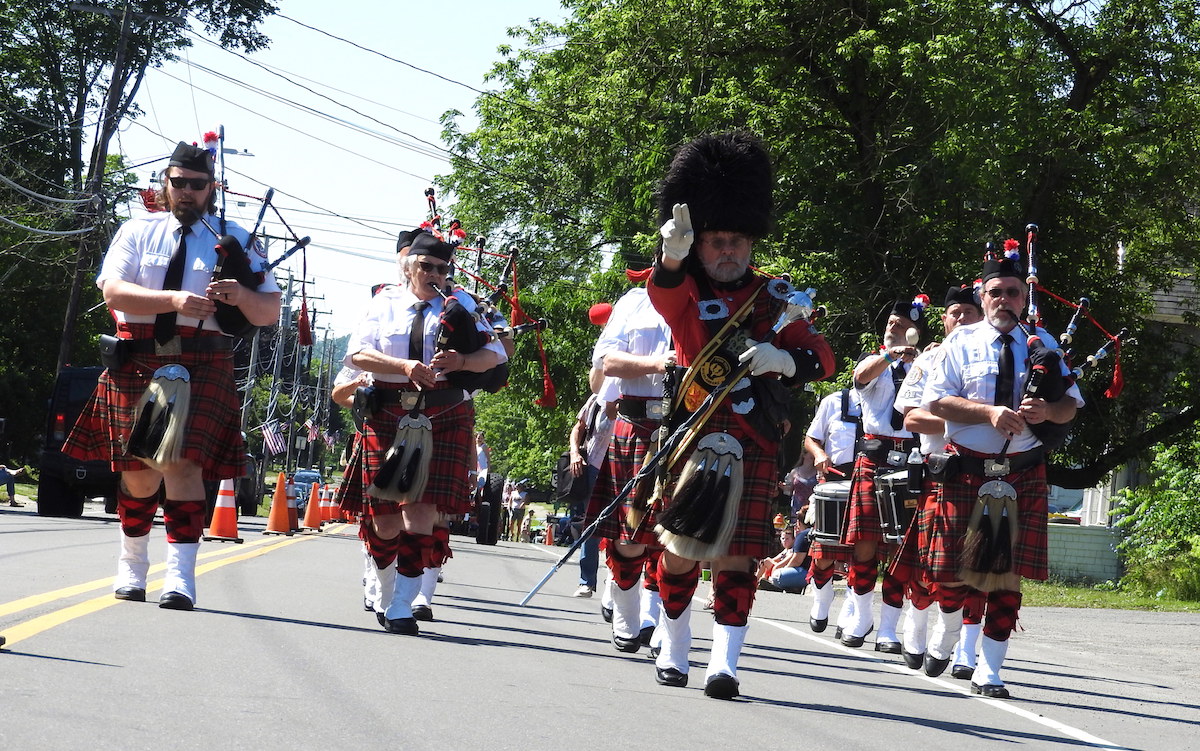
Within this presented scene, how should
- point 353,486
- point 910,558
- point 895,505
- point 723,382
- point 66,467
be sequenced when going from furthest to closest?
point 66,467
point 895,505
point 910,558
point 353,486
point 723,382

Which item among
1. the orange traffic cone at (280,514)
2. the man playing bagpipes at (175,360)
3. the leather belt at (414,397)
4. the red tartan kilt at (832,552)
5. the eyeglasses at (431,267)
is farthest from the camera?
the orange traffic cone at (280,514)

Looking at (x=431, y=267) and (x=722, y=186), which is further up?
(x=722, y=186)

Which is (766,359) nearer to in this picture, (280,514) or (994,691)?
(994,691)

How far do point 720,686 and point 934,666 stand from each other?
2.51 m

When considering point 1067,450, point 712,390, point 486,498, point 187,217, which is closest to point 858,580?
point 712,390

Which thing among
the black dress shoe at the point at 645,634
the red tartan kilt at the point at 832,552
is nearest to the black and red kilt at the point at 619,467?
the black dress shoe at the point at 645,634

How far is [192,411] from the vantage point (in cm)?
770

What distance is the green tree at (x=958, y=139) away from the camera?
72.5 feet

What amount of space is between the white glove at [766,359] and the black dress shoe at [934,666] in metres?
2.79

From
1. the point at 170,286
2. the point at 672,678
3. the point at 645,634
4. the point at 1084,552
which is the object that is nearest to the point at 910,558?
the point at 645,634

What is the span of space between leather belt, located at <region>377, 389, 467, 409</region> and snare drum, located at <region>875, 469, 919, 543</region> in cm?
290

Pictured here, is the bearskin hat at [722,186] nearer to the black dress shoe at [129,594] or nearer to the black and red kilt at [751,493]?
the black and red kilt at [751,493]

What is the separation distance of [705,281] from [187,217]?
2.78 m

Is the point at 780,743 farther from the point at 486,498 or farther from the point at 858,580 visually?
the point at 486,498
